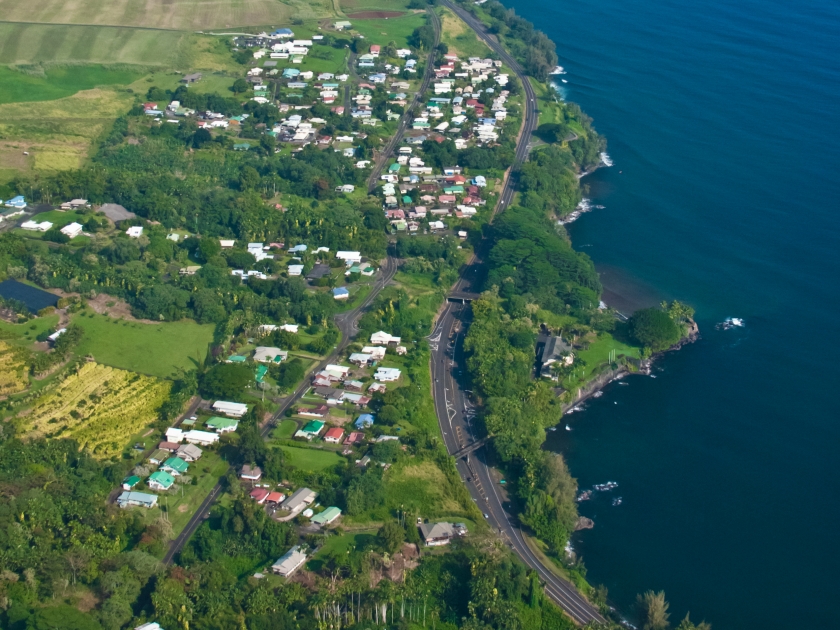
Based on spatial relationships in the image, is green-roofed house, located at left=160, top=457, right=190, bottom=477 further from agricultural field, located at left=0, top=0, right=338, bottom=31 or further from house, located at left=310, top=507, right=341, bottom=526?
agricultural field, located at left=0, top=0, right=338, bottom=31

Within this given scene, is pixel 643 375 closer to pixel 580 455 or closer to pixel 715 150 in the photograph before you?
pixel 580 455

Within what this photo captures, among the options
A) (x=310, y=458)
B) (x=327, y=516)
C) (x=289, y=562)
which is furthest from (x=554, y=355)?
(x=289, y=562)

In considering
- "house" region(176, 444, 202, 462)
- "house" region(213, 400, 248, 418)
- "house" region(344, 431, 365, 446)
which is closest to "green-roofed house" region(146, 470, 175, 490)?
"house" region(176, 444, 202, 462)

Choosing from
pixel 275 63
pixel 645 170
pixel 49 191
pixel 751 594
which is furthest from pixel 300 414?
pixel 275 63

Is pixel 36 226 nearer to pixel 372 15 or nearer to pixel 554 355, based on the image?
pixel 554 355

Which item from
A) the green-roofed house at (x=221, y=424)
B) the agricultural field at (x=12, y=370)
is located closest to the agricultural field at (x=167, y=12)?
the agricultural field at (x=12, y=370)

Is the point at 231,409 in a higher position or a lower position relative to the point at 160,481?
higher
